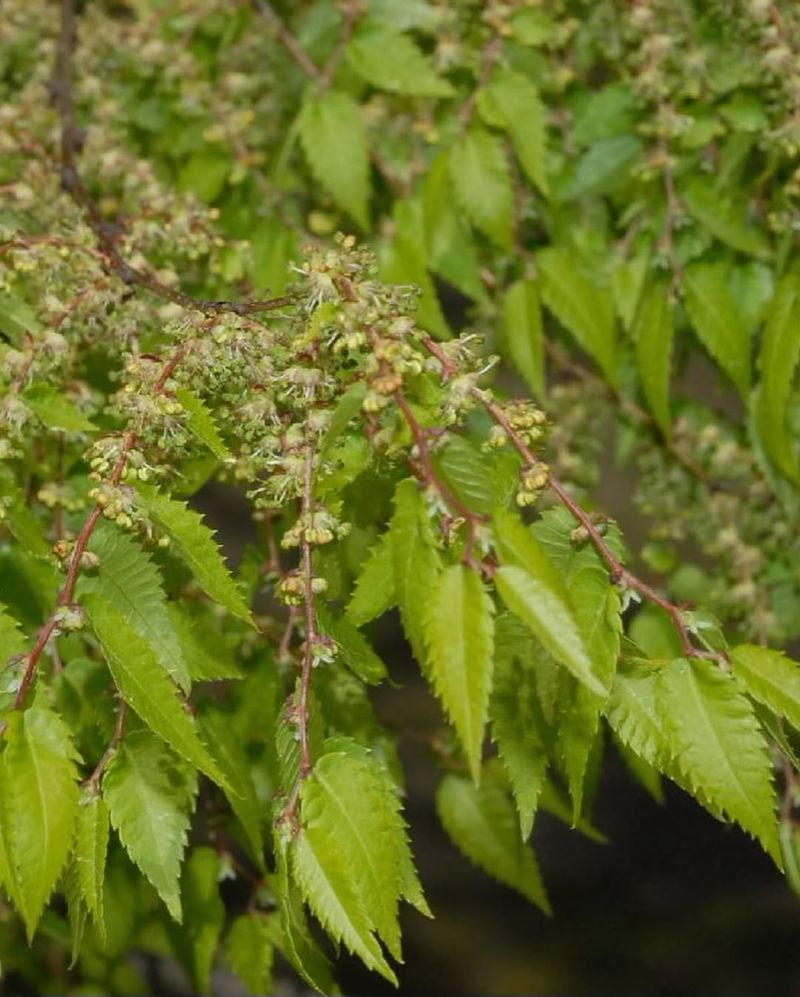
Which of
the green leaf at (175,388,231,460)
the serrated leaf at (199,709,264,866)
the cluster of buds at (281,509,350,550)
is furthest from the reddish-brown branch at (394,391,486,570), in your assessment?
the serrated leaf at (199,709,264,866)

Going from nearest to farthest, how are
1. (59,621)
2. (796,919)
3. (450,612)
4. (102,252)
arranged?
(450,612) → (59,621) → (102,252) → (796,919)

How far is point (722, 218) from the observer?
187 centimetres

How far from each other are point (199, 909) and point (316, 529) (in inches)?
37.6

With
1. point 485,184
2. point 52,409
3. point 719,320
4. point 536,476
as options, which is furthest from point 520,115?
point 536,476

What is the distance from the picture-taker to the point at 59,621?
1.08 m

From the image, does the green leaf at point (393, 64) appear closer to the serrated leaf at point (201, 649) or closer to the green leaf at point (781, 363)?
the green leaf at point (781, 363)

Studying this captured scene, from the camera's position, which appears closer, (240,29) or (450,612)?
(450,612)

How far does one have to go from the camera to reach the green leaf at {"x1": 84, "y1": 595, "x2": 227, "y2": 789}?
3.39ft

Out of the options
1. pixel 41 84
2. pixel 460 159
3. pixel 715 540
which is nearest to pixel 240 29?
pixel 41 84

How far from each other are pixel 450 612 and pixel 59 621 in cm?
39

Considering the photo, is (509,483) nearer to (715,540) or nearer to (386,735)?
(386,735)

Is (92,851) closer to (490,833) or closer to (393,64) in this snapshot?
(490,833)

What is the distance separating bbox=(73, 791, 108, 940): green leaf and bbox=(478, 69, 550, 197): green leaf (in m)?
1.17

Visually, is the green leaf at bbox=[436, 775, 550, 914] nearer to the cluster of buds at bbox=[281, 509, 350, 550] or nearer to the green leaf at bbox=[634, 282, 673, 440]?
the green leaf at bbox=[634, 282, 673, 440]
